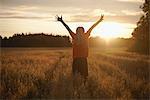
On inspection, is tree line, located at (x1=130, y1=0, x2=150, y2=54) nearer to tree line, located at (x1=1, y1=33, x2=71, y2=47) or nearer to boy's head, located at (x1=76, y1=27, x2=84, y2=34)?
tree line, located at (x1=1, y1=33, x2=71, y2=47)

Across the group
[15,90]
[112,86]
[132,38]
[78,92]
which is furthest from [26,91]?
[132,38]

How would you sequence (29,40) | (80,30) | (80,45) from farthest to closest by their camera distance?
1. (29,40)
2. (80,45)
3. (80,30)

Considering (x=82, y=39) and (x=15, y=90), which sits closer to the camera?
(x=15, y=90)

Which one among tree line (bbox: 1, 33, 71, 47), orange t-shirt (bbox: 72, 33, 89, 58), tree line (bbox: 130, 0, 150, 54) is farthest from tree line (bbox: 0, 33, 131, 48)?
orange t-shirt (bbox: 72, 33, 89, 58)

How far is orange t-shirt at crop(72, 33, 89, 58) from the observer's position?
12.9m

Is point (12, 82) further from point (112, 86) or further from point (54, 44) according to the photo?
point (54, 44)

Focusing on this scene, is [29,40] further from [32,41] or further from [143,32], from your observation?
[143,32]

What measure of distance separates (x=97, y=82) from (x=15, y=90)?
2.80 metres

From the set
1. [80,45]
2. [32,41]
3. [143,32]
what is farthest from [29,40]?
[80,45]

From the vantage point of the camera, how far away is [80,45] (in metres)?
13.0

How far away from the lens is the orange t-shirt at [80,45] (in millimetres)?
12852

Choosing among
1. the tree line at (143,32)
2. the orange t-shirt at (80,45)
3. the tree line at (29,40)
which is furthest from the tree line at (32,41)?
the orange t-shirt at (80,45)

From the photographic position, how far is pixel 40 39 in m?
83.2

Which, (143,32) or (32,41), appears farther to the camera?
(32,41)
